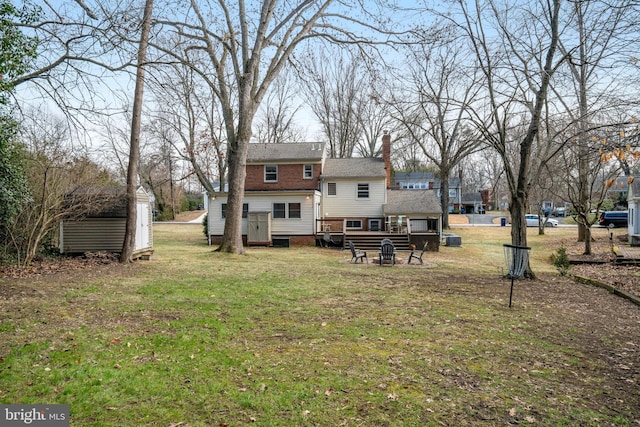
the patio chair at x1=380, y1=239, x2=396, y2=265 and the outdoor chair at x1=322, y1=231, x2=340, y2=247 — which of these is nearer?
the patio chair at x1=380, y1=239, x2=396, y2=265

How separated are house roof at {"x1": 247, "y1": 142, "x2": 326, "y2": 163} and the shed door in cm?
1161

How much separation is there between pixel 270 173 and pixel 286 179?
1170 millimetres

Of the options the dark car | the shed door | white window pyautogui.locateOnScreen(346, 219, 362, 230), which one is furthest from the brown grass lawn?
the dark car

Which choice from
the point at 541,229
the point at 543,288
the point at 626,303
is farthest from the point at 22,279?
the point at 541,229

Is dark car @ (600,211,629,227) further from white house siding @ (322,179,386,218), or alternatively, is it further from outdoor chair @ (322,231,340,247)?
outdoor chair @ (322,231,340,247)

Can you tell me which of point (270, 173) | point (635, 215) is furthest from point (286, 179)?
point (635, 215)

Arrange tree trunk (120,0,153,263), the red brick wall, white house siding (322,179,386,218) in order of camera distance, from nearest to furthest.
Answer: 1. tree trunk (120,0,153,263)
2. white house siding (322,179,386,218)
3. the red brick wall

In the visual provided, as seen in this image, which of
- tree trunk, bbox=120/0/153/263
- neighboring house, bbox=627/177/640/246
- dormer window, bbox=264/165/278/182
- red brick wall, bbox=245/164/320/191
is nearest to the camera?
tree trunk, bbox=120/0/153/263

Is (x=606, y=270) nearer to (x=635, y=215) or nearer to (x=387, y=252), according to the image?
(x=387, y=252)

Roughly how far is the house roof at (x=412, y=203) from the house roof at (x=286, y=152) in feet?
18.3

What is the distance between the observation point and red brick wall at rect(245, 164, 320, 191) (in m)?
27.4

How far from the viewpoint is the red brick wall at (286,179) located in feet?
90.0

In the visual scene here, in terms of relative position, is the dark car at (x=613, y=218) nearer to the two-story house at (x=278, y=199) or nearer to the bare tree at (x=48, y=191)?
the two-story house at (x=278, y=199)

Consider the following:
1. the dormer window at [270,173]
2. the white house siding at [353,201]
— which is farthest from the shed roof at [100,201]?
the white house siding at [353,201]
